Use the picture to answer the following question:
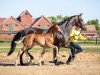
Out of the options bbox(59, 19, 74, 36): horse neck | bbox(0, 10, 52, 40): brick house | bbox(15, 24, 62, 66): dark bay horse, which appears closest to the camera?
bbox(15, 24, 62, 66): dark bay horse

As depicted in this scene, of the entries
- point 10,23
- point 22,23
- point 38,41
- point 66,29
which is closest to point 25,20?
point 22,23

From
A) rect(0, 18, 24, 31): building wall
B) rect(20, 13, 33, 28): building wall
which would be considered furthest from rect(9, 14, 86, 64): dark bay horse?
rect(20, 13, 33, 28): building wall

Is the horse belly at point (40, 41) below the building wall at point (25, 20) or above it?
below

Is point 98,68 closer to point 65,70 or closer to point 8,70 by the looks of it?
point 65,70

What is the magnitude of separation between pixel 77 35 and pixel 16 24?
51.1 meters

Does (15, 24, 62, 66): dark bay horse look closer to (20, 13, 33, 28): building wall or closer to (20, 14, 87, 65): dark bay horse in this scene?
(20, 14, 87, 65): dark bay horse

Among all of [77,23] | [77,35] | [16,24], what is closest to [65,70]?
[77,35]

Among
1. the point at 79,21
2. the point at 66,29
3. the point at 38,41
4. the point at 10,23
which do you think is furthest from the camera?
the point at 10,23

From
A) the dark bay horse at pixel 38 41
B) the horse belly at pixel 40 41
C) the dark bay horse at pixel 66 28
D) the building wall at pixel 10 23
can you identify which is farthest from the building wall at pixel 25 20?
the horse belly at pixel 40 41

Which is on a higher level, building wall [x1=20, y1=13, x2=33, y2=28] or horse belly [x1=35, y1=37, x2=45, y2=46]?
building wall [x1=20, y1=13, x2=33, y2=28]

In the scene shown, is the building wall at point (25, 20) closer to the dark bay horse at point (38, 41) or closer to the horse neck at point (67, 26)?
the horse neck at point (67, 26)

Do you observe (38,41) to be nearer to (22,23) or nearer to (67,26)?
(67,26)

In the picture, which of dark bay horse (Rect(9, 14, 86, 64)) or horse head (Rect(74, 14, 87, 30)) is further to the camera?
horse head (Rect(74, 14, 87, 30))

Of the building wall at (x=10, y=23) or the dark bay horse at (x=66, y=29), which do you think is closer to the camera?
the dark bay horse at (x=66, y=29)
